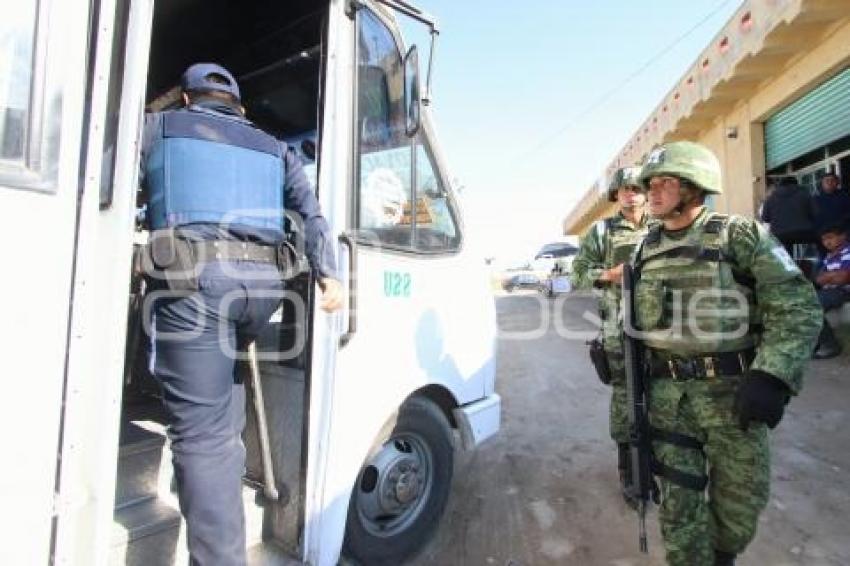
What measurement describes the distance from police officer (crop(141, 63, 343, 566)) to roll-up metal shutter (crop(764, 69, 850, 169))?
329 inches

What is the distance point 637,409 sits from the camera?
266 centimetres

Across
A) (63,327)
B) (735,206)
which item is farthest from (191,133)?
(735,206)

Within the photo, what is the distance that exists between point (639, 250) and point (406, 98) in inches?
52.5

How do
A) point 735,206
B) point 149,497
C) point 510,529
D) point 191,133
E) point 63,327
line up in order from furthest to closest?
point 735,206 < point 510,529 < point 149,497 < point 191,133 < point 63,327

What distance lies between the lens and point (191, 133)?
1986 mm

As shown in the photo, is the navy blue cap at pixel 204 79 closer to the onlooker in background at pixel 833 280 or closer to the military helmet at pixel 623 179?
the military helmet at pixel 623 179

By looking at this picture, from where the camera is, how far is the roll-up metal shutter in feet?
24.9

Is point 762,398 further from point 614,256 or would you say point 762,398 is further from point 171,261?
point 171,261

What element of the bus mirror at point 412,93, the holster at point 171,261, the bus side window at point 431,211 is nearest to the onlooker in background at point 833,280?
the bus side window at point 431,211

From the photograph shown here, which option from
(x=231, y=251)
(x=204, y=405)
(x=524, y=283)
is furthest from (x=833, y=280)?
(x=204, y=405)

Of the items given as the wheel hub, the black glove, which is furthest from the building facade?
the wheel hub

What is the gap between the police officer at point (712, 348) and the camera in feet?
7.41

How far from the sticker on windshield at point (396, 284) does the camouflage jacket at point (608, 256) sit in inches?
62.2

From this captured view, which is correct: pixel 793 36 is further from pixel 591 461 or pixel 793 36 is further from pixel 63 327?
pixel 63 327
